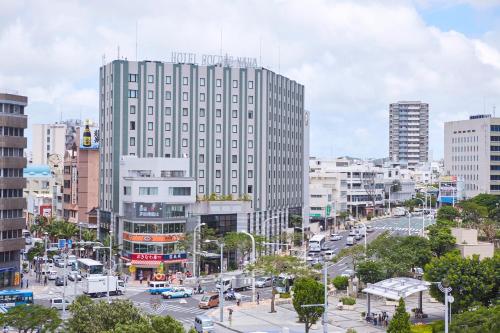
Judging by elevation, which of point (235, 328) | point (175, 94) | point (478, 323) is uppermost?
point (175, 94)

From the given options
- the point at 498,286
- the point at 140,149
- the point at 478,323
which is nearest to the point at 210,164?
the point at 140,149

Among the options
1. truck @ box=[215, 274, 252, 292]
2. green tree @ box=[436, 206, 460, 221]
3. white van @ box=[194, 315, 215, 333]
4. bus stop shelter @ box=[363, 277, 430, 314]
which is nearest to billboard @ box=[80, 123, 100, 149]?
truck @ box=[215, 274, 252, 292]

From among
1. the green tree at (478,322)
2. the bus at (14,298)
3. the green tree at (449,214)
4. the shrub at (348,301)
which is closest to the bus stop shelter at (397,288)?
the shrub at (348,301)

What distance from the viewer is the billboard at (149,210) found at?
109m

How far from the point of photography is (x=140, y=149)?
123375 millimetres

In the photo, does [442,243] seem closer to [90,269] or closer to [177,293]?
[177,293]

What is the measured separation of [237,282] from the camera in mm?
99375

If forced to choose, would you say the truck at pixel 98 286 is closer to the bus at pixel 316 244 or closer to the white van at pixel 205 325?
the white van at pixel 205 325

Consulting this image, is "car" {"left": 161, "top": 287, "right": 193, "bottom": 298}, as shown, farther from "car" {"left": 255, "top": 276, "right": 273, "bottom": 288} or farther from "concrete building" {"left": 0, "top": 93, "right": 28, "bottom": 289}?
"concrete building" {"left": 0, "top": 93, "right": 28, "bottom": 289}

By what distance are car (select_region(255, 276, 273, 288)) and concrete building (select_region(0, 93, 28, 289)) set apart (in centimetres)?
3085

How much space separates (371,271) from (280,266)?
9948mm

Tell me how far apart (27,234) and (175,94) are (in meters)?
59.8

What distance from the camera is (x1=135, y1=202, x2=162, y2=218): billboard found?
357 feet

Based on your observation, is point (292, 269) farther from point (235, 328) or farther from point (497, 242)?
point (497, 242)
